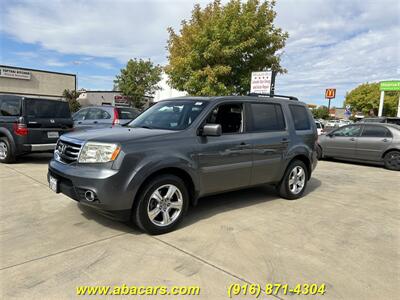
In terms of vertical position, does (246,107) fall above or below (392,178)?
above

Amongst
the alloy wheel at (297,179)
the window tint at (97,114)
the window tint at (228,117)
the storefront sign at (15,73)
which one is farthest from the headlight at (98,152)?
the storefront sign at (15,73)

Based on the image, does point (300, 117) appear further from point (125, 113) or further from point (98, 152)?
point (125, 113)

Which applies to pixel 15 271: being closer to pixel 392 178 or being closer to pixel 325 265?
pixel 325 265

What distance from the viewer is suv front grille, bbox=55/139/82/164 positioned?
12.9 feet

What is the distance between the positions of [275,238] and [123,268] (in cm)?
192

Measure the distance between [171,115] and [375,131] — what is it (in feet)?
28.7

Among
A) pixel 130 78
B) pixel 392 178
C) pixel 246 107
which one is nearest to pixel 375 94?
pixel 130 78

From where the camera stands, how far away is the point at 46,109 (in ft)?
27.9

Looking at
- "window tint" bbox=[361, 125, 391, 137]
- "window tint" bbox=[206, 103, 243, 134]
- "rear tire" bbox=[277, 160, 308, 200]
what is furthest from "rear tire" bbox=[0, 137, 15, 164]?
"window tint" bbox=[361, 125, 391, 137]

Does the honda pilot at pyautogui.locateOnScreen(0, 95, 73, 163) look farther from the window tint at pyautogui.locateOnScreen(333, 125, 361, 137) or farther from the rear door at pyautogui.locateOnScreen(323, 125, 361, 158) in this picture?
the window tint at pyautogui.locateOnScreen(333, 125, 361, 137)

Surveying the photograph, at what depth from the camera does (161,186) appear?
3.89 meters

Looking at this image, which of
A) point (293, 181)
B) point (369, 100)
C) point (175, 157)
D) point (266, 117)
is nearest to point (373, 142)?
point (293, 181)

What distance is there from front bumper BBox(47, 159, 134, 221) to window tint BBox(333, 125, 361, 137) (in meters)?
9.86

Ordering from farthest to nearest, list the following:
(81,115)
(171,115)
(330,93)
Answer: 1. (330,93)
2. (81,115)
3. (171,115)
